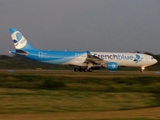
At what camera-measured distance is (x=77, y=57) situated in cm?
4559

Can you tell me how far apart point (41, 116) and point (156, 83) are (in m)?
15.1

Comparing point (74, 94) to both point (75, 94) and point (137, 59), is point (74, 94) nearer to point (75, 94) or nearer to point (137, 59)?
point (75, 94)

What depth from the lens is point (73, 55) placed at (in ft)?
149

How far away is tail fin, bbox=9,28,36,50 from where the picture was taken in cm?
4647

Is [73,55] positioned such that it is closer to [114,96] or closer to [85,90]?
[85,90]

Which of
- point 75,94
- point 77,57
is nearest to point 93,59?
point 77,57

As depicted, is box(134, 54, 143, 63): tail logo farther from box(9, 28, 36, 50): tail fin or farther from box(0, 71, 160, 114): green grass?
box(0, 71, 160, 114): green grass

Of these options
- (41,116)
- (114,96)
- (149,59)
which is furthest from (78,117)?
(149,59)

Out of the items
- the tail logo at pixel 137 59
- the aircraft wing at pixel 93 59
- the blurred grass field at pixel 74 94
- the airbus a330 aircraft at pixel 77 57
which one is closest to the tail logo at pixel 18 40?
the airbus a330 aircraft at pixel 77 57

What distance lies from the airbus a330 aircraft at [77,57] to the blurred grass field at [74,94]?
14.2 meters

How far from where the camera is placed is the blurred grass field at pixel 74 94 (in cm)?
1958

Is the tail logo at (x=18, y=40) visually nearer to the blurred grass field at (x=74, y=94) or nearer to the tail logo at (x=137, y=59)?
the tail logo at (x=137, y=59)

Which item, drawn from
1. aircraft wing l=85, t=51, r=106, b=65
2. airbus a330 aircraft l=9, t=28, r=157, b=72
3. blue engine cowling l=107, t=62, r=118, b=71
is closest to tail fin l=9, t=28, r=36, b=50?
airbus a330 aircraft l=9, t=28, r=157, b=72

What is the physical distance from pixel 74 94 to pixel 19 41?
974 inches
